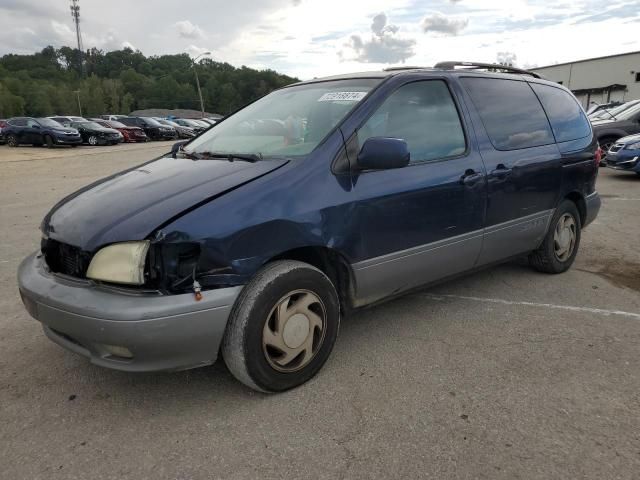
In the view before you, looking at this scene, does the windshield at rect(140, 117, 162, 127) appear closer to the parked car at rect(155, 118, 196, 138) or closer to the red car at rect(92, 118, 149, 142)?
the parked car at rect(155, 118, 196, 138)

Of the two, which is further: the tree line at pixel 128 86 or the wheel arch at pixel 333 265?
the tree line at pixel 128 86

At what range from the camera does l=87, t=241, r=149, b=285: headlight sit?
2375 millimetres

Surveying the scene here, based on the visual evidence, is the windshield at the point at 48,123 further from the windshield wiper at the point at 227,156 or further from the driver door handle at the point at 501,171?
the driver door handle at the point at 501,171

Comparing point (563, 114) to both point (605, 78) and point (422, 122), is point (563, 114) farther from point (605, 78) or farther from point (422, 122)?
point (605, 78)

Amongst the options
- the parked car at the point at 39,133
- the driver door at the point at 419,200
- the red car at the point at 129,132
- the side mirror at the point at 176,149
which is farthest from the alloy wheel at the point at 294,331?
the red car at the point at 129,132

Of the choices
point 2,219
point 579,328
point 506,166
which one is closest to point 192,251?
point 506,166

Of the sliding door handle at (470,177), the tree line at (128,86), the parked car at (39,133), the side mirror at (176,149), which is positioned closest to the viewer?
the sliding door handle at (470,177)

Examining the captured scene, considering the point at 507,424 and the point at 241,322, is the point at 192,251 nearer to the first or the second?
the point at 241,322

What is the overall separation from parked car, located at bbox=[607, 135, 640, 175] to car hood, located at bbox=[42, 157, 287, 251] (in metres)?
9.86

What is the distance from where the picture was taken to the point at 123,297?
2.36 meters

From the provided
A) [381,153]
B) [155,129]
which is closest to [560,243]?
[381,153]

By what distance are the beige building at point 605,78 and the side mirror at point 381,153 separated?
47075 millimetres

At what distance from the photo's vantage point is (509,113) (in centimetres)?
401

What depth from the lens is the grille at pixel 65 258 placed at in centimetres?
253
